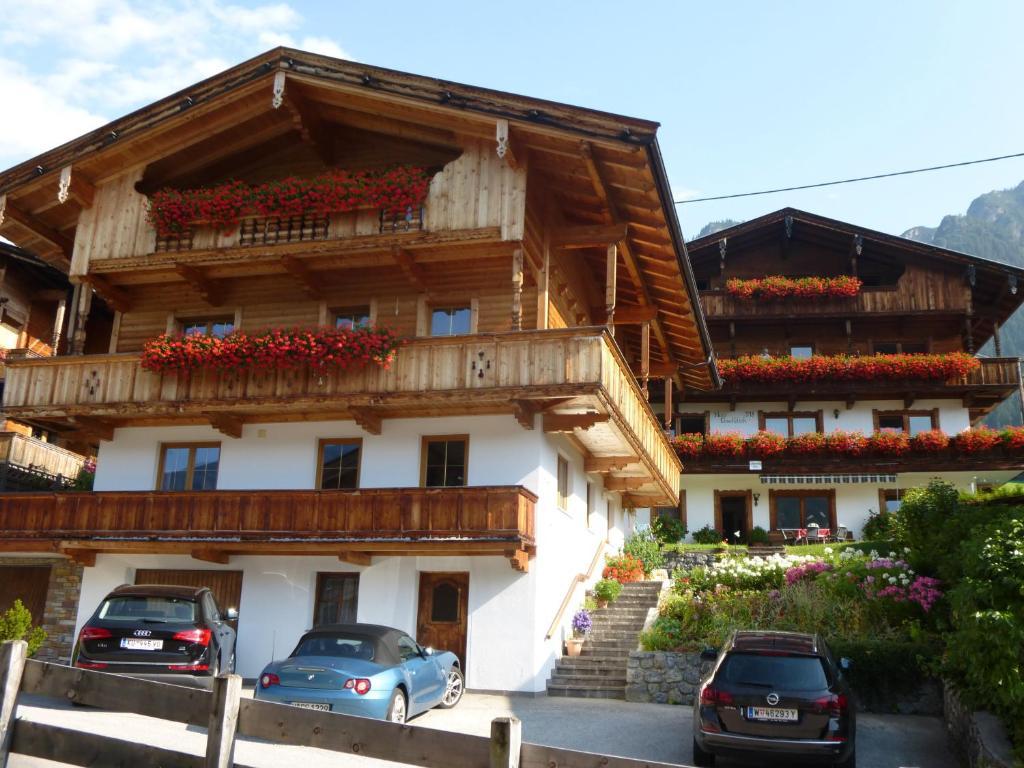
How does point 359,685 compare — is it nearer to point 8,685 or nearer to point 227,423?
point 8,685

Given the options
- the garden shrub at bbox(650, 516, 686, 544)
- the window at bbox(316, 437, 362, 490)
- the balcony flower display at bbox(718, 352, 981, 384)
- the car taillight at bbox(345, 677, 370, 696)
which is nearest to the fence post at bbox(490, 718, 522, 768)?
the car taillight at bbox(345, 677, 370, 696)

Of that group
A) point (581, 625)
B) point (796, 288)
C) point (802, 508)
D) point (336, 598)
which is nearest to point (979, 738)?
point (581, 625)

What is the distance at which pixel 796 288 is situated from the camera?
123 ft

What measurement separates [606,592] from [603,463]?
3.00 meters

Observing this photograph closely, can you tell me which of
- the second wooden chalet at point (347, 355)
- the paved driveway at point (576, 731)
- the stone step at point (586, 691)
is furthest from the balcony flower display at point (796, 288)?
the paved driveway at point (576, 731)

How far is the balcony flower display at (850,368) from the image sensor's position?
35.4 meters

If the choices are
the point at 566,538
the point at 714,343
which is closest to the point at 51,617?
the point at 566,538

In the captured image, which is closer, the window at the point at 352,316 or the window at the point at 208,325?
the window at the point at 352,316

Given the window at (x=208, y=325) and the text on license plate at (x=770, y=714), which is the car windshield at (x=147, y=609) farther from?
the window at (x=208, y=325)

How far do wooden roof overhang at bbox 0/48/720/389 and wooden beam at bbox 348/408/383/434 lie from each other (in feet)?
15.1

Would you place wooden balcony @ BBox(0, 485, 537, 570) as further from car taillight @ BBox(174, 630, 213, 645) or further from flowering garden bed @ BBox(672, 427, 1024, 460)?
flowering garden bed @ BBox(672, 427, 1024, 460)

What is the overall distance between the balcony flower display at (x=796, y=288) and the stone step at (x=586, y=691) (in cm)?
2320

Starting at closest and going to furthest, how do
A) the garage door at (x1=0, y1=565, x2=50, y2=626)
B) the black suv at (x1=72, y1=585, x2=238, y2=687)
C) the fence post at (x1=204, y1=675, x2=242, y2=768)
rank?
the fence post at (x1=204, y1=675, x2=242, y2=768) < the black suv at (x1=72, y1=585, x2=238, y2=687) < the garage door at (x1=0, y1=565, x2=50, y2=626)

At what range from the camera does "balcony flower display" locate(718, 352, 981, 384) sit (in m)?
35.4
